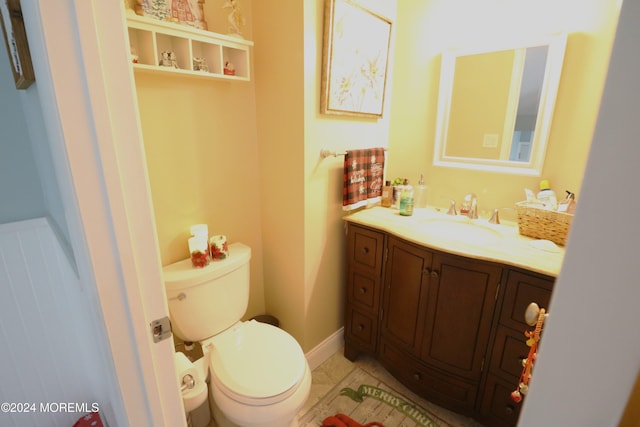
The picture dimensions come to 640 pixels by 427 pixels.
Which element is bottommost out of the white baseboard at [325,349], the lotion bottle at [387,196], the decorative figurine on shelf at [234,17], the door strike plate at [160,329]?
the white baseboard at [325,349]

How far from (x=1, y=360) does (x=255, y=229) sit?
1.15 m

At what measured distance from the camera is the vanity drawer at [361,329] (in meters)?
1.67

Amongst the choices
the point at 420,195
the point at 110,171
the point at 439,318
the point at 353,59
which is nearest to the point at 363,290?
the point at 439,318

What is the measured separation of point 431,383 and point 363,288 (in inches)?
22.0

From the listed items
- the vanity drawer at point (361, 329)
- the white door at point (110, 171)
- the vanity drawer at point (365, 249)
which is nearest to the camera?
the white door at point (110, 171)

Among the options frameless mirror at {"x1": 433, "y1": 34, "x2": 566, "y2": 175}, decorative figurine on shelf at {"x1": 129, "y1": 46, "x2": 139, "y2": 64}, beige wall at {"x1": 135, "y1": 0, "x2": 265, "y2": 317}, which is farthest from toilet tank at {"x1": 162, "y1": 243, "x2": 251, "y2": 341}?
frameless mirror at {"x1": 433, "y1": 34, "x2": 566, "y2": 175}

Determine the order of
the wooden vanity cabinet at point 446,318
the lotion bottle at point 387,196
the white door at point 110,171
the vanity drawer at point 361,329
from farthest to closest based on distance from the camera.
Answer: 1. the lotion bottle at point 387,196
2. the vanity drawer at point 361,329
3. the wooden vanity cabinet at point 446,318
4. the white door at point 110,171

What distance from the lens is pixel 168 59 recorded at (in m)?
1.24

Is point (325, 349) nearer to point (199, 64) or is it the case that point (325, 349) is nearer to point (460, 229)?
point (460, 229)

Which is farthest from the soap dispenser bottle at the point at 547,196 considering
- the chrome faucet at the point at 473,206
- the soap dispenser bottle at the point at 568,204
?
the chrome faucet at the point at 473,206

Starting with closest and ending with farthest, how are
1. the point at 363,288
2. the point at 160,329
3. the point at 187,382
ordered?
the point at 160,329 < the point at 187,382 < the point at 363,288

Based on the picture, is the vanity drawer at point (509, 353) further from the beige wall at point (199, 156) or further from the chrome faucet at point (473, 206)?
the beige wall at point (199, 156)

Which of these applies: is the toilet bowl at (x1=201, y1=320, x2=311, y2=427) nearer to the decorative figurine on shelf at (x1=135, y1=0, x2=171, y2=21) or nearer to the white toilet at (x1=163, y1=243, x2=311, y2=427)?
the white toilet at (x1=163, y1=243, x2=311, y2=427)

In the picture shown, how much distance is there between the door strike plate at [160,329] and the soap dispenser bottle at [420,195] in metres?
1.51
